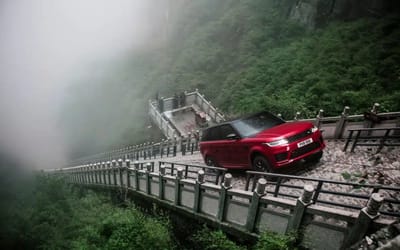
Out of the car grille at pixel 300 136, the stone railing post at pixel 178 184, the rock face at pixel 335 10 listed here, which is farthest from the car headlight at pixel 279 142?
the rock face at pixel 335 10

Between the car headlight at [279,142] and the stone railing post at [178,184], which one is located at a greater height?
the car headlight at [279,142]

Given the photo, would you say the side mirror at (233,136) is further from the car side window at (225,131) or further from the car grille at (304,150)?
the car grille at (304,150)

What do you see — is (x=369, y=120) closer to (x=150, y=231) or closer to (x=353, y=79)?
(x=353, y=79)

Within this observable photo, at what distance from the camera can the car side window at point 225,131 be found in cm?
1006

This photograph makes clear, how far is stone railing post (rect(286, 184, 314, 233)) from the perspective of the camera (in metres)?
5.87

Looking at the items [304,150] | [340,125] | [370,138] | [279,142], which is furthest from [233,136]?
[340,125]

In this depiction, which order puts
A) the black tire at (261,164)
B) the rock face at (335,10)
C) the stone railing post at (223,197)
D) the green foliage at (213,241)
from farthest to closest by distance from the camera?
1. the rock face at (335,10)
2. the black tire at (261,164)
3. the stone railing post at (223,197)
4. the green foliage at (213,241)

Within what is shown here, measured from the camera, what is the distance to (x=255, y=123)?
994 centimetres

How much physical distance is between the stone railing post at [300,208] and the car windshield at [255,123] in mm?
3660

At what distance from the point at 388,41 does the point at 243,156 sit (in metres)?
15.0

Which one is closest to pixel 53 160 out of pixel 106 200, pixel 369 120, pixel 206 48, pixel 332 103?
pixel 206 48

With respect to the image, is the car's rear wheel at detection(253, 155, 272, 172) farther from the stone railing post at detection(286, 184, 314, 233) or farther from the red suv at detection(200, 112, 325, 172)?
the stone railing post at detection(286, 184, 314, 233)

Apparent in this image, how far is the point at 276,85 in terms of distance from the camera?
2191 cm

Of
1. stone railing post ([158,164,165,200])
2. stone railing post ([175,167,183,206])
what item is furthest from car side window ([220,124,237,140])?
stone railing post ([158,164,165,200])
